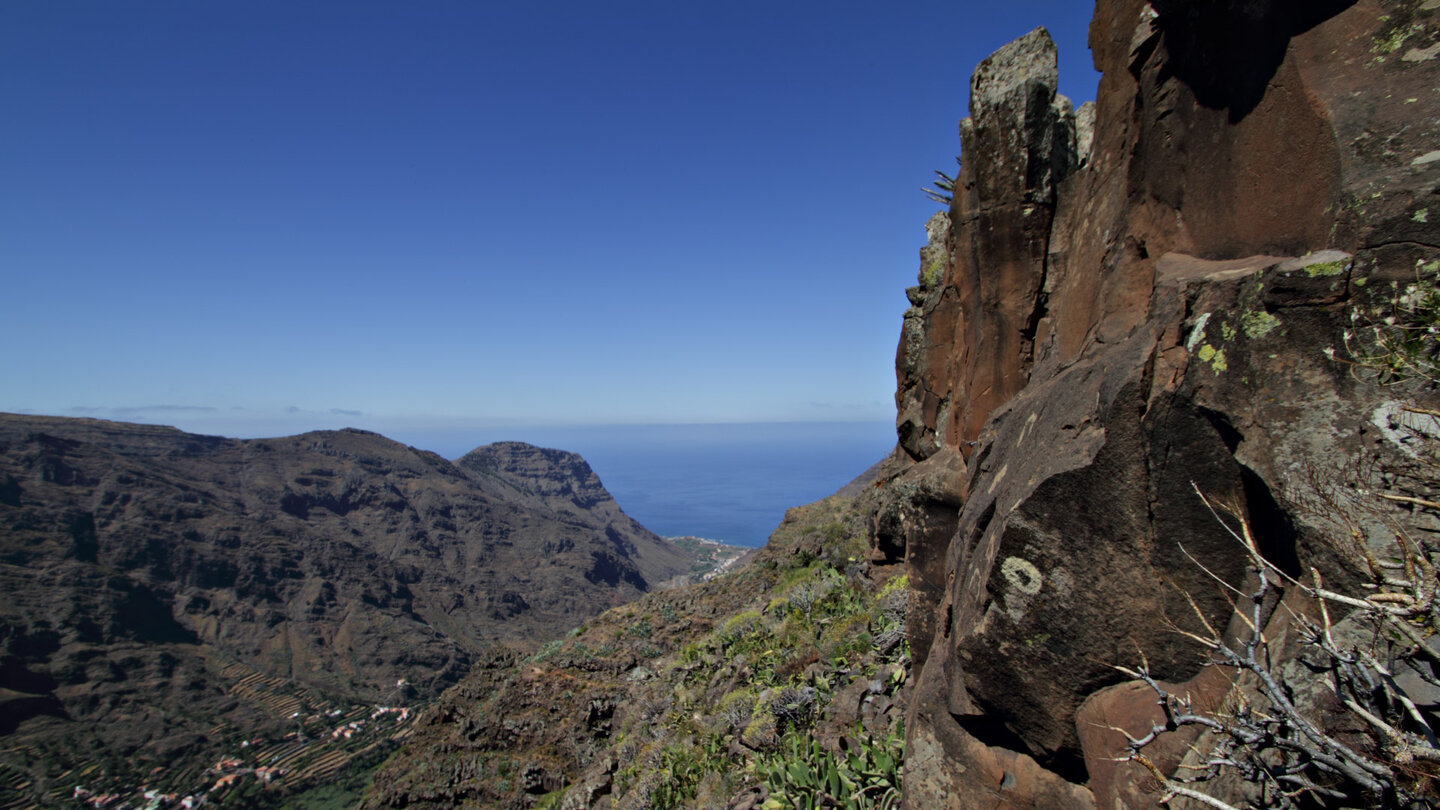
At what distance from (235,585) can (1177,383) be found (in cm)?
12743

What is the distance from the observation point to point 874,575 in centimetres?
1505

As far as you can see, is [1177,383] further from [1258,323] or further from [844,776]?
[844,776]

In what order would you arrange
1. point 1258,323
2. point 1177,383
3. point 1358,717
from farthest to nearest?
point 1177,383, point 1258,323, point 1358,717

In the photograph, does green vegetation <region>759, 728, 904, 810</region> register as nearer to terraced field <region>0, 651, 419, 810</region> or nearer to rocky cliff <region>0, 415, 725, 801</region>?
rocky cliff <region>0, 415, 725, 801</region>

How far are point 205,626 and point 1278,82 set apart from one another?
123741mm

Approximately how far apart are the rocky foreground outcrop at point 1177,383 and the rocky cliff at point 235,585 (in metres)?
51.0

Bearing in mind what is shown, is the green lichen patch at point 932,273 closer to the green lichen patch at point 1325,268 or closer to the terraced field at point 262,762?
the green lichen patch at point 1325,268

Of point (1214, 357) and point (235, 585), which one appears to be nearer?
point (1214, 357)

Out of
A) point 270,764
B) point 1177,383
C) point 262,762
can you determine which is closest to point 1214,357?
point 1177,383

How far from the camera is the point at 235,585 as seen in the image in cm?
9894

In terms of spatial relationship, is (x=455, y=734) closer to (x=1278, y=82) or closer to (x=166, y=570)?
(x=1278, y=82)

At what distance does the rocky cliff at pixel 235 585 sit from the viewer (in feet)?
227

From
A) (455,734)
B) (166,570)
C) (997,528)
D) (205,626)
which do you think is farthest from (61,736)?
(997,528)

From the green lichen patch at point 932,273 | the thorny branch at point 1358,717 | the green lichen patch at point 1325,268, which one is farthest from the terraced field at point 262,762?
the green lichen patch at point 1325,268
